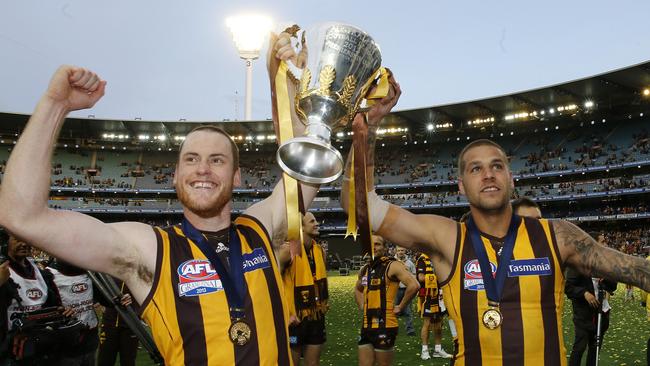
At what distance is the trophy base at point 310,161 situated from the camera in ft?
6.97

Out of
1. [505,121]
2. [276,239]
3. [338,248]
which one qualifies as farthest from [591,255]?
[338,248]

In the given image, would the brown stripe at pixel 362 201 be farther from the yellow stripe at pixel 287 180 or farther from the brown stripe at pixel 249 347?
the brown stripe at pixel 249 347

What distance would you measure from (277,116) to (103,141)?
5362 cm

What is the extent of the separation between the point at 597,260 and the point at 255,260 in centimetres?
198

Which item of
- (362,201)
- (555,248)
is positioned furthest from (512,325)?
(362,201)

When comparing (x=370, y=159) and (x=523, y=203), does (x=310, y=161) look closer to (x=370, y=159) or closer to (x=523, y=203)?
(x=370, y=159)

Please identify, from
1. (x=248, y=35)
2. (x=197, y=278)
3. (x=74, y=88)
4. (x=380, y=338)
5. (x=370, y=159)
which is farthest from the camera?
(x=248, y=35)

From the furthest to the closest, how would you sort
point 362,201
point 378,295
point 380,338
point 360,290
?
1. point 360,290
2. point 378,295
3. point 380,338
4. point 362,201

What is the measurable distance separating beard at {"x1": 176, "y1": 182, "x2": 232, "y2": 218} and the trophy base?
37 centimetres

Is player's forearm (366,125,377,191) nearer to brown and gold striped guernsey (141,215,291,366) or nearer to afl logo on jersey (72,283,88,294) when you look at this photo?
brown and gold striped guernsey (141,215,291,366)

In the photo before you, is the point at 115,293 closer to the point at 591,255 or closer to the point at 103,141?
the point at 591,255

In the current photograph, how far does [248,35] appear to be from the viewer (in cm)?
2259

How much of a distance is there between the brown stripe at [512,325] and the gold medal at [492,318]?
3 centimetres

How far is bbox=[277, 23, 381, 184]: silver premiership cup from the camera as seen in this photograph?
85.7 inches
